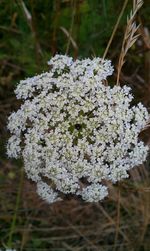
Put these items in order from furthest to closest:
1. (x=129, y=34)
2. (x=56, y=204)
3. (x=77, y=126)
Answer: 1. (x=56, y=204)
2. (x=129, y=34)
3. (x=77, y=126)

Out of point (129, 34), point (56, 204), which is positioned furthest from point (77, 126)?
point (56, 204)

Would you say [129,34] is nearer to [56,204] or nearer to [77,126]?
[77,126]

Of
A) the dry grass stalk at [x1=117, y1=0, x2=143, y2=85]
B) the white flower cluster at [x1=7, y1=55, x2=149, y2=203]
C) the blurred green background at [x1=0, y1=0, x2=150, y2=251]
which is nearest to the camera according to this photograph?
the white flower cluster at [x1=7, y1=55, x2=149, y2=203]

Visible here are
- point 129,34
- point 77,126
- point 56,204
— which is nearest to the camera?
point 77,126

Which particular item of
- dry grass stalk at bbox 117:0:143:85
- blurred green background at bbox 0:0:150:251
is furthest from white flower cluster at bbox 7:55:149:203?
blurred green background at bbox 0:0:150:251

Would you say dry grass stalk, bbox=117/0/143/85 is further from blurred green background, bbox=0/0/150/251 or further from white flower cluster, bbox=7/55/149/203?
blurred green background, bbox=0/0/150/251

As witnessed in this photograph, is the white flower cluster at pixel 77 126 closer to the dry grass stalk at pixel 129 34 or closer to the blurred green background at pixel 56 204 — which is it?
the dry grass stalk at pixel 129 34

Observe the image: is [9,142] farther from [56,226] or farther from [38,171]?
[56,226]

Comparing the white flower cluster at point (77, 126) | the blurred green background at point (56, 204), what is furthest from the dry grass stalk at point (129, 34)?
the blurred green background at point (56, 204)

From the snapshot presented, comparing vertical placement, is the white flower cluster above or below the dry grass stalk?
below

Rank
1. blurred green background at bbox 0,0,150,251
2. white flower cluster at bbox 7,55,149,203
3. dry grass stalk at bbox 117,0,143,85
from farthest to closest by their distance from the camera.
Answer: blurred green background at bbox 0,0,150,251 < dry grass stalk at bbox 117,0,143,85 < white flower cluster at bbox 7,55,149,203
